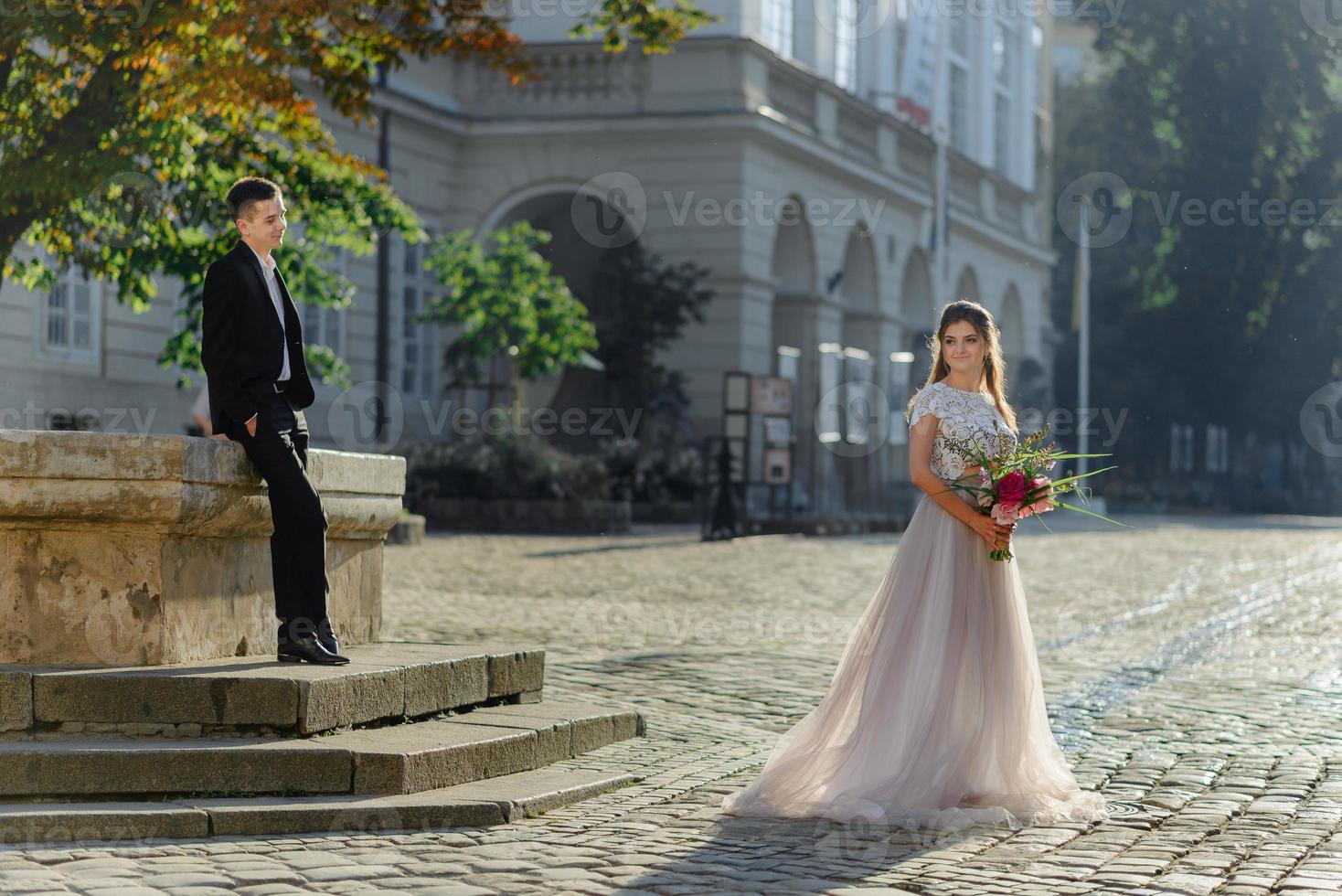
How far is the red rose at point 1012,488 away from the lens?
7.05m

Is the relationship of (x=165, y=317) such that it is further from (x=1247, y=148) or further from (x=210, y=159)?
(x=1247, y=148)

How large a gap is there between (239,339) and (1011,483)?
115 inches

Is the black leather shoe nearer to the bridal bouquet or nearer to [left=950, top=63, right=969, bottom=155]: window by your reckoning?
the bridal bouquet

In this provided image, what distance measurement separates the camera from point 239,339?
7.48 metres

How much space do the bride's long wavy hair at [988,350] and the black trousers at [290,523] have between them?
88.9 inches

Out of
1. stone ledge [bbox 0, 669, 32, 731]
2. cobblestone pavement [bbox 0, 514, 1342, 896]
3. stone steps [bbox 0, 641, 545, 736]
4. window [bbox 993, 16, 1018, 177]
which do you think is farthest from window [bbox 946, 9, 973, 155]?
stone ledge [bbox 0, 669, 32, 731]

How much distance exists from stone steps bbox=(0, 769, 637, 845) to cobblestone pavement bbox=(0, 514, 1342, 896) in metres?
0.11

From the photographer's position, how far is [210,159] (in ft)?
49.6

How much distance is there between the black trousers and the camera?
24.3 feet

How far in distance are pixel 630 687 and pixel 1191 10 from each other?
149ft

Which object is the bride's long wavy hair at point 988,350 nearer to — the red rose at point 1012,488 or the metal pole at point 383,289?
the red rose at point 1012,488

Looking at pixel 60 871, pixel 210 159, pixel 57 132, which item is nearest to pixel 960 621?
pixel 60 871

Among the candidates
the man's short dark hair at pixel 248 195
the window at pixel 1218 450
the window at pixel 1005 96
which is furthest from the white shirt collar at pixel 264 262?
the window at pixel 1218 450

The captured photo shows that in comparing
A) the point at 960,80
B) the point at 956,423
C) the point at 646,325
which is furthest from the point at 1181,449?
the point at 956,423
